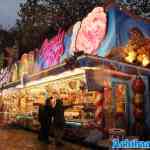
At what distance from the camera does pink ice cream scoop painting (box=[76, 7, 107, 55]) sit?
17.0 meters

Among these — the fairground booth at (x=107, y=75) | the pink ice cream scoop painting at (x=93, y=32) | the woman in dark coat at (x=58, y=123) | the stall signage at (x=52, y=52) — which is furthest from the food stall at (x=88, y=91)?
the woman in dark coat at (x=58, y=123)

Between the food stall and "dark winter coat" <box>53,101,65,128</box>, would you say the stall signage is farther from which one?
"dark winter coat" <box>53,101,65,128</box>

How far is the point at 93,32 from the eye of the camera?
57.1ft

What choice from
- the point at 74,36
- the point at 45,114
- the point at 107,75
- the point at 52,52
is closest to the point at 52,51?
the point at 52,52

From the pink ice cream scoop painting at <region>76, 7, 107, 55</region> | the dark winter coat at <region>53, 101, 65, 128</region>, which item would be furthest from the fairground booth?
the dark winter coat at <region>53, 101, 65, 128</region>

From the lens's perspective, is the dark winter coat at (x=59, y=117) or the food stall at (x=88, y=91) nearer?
the food stall at (x=88, y=91)

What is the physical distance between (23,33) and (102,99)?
80.3ft

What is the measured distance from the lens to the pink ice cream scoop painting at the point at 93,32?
17031 millimetres

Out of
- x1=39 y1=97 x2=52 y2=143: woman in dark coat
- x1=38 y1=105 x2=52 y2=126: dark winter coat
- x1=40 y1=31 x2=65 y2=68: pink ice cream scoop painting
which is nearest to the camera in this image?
x1=38 y1=105 x2=52 y2=126: dark winter coat

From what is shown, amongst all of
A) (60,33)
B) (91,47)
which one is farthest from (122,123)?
(60,33)

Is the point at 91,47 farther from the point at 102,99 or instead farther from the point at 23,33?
the point at 23,33

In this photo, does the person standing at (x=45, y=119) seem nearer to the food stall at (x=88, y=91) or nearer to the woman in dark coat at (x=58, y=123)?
the food stall at (x=88, y=91)

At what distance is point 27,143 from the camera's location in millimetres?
17281

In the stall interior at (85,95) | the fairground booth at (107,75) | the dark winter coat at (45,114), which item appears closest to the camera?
the fairground booth at (107,75)
